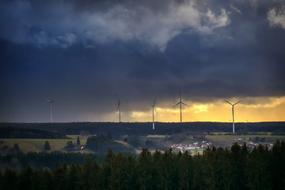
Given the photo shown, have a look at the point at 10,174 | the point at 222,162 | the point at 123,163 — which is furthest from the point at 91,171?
the point at 222,162

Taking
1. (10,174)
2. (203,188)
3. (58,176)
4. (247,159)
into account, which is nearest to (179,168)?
(203,188)

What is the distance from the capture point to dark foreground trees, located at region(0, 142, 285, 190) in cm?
15238

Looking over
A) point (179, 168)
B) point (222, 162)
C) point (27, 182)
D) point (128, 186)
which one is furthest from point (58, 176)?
point (222, 162)

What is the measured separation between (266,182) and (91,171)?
153 ft

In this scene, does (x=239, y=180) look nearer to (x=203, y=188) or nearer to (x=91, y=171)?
(x=203, y=188)

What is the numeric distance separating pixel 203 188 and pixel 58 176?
3900cm

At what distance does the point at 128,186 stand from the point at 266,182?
3671 cm

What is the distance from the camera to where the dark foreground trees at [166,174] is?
152375mm

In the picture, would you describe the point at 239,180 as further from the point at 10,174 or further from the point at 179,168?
the point at 10,174

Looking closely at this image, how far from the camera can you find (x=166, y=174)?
155750mm

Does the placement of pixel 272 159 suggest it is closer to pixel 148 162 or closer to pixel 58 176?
pixel 148 162

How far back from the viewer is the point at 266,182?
504 feet

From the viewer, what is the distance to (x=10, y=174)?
158 metres

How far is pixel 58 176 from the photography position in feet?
503
